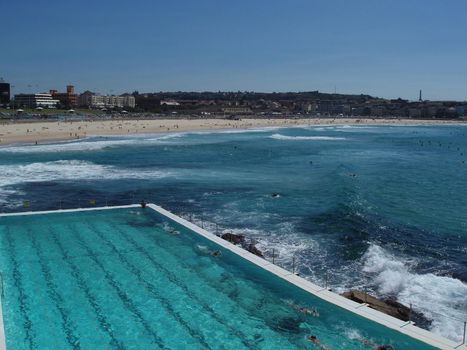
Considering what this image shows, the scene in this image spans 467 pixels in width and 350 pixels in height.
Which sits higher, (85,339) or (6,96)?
(6,96)

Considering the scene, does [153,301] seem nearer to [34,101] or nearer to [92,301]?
[92,301]

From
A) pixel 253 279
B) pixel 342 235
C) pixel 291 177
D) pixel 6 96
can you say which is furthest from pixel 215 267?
pixel 6 96

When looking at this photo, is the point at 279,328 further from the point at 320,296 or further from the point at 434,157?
the point at 434,157

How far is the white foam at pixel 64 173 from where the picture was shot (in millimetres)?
35750

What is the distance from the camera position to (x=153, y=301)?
13.6 metres

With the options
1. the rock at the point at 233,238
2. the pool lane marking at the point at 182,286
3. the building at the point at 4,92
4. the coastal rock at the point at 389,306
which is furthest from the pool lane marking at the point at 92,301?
the building at the point at 4,92

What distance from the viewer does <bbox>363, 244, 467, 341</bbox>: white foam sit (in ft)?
43.2

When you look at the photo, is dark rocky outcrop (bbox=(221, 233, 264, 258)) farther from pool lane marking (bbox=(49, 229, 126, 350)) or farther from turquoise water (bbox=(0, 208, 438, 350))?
pool lane marking (bbox=(49, 229, 126, 350))

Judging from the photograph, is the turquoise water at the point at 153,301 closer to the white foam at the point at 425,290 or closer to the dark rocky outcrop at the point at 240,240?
the dark rocky outcrop at the point at 240,240

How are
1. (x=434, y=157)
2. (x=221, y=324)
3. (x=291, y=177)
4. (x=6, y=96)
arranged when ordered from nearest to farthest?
(x=221, y=324) < (x=291, y=177) < (x=434, y=157) < (x=6, y=96)

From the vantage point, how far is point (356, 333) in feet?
38.3

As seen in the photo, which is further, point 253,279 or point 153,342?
point 253,279

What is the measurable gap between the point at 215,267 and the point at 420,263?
789 centimetres

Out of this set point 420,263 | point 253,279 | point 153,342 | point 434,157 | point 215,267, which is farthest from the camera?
point 434,157
